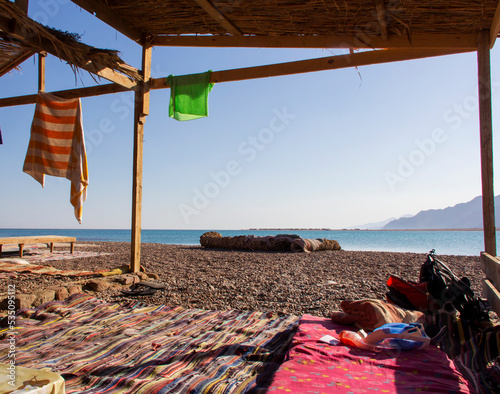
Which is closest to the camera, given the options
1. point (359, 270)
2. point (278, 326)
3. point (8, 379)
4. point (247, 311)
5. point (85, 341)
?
point (8, 379)

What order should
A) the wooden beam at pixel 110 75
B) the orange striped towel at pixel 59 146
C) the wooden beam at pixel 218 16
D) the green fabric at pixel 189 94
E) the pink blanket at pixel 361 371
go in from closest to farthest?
the pink blanket at pixel 361 371 → the wooden beam at pixel 218 16 → the wooden beam at pixel 110 75 → the orange striped towel at pixel 59 146 → the green fabric at pixel 189 94

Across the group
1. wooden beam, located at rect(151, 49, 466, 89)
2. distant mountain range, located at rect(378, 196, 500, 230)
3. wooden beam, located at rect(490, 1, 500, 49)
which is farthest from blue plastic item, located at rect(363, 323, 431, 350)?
distant mountain range, located at rect(378, 196, 500, 230)

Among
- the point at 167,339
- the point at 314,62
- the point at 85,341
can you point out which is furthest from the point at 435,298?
the point at 314,62

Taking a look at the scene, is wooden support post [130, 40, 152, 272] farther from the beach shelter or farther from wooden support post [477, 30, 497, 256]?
wooden support post [477, 30, 497, 256]

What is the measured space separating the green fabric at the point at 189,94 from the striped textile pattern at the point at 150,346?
2719 mm

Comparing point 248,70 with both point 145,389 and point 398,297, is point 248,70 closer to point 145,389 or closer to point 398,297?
point 398,297

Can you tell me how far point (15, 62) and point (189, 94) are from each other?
93.5 inches

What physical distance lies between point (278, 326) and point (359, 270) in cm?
364

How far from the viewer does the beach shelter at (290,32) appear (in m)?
3.33

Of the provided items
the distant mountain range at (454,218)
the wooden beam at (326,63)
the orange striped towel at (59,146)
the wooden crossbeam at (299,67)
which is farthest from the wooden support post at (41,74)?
the distant mountain range at (454,218)

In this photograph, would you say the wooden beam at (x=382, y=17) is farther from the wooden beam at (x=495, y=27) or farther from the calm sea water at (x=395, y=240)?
the calm sea water at (x=395, y=240)

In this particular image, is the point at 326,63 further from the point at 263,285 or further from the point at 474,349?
the point at 474,349

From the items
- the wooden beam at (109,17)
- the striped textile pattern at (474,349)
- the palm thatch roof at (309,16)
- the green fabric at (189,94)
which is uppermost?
the wooden beam at (109,17)

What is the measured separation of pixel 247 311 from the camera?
3.36 metres
